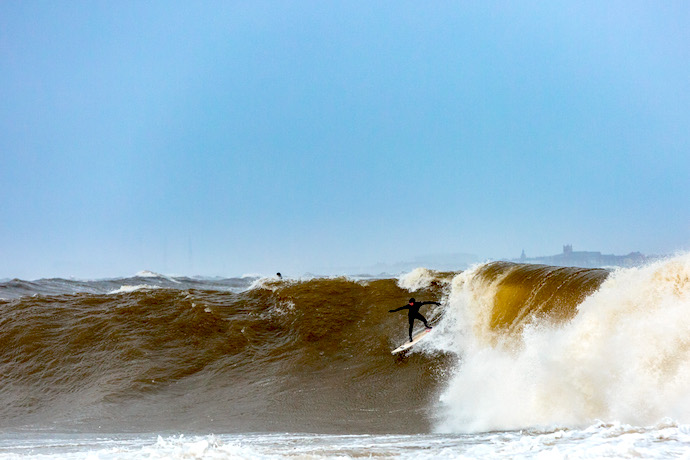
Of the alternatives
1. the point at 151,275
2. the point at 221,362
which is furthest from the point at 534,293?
the point at 151,275

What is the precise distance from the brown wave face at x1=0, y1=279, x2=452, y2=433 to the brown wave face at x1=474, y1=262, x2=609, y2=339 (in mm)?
1716

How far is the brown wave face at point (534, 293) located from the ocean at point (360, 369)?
52 millimetres

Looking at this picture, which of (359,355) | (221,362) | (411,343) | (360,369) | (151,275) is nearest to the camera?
(360,369)

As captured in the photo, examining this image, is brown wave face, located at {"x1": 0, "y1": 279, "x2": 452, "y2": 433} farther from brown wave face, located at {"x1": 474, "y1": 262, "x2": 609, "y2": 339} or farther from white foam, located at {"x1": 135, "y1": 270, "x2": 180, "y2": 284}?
white foam, located at {"x1": 135, "y1": 270, "x2": 180, "y2": 284}

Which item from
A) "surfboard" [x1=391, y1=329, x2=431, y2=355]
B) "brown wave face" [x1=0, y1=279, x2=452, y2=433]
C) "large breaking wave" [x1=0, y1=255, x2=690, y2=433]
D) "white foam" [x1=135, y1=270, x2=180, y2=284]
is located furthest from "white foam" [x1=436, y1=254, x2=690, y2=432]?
"white foam" [x1=135, y1=270, x2=180, y2=284]

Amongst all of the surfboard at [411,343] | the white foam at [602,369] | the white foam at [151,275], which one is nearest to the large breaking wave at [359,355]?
the white foam at [602,369]

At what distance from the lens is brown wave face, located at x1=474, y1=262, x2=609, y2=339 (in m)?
10.9

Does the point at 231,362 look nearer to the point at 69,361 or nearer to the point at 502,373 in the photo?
the point at 69,361

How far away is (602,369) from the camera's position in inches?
286

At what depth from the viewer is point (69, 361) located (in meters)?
13.4

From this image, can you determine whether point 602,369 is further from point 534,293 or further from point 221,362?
point 221,362

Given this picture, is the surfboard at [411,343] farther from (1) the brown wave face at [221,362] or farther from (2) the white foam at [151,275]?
(2) the white foam at [151,275]

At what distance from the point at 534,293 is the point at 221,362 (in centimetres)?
743

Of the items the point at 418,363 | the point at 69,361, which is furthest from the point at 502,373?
the point at 69,361
